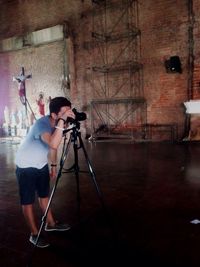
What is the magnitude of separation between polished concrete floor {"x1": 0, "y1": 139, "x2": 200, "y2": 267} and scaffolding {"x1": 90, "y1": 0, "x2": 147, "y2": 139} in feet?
17.8

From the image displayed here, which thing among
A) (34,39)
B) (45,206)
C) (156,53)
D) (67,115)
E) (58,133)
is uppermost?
(34,39)

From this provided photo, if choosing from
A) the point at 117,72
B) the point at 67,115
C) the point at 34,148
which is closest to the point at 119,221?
the point at 34,148

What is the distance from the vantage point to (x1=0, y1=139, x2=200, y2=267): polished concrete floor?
2557 mm

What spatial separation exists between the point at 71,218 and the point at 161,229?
101 cm

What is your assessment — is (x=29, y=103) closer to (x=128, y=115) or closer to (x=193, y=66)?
(x=128, y=115)

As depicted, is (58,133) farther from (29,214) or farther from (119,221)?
(119,221)

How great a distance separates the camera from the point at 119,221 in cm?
334

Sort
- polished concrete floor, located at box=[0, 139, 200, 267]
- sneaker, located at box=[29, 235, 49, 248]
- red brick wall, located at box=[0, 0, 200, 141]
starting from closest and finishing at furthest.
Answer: polished concrete floor, located at box=[0, 139, 200, 267] → sneaker, located at box=[29, 235, 49, 248] → red brick wall, located at box=[0, 0, 200, 141]

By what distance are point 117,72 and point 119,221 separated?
A: 8.81m

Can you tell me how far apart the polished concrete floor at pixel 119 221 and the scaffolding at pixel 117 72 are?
5.42 m

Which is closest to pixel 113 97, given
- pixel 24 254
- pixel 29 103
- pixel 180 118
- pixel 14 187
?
pixel 180 118

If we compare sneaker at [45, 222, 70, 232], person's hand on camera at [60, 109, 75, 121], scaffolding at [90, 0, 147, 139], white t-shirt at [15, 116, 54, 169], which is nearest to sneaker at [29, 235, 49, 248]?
sneaker at [45, 222, 70, 232]

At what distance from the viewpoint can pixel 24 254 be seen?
8.71 ft

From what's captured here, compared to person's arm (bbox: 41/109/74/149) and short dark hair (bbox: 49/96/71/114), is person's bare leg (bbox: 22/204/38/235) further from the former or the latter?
short dark hair (bbox: 49/96/71/114)
